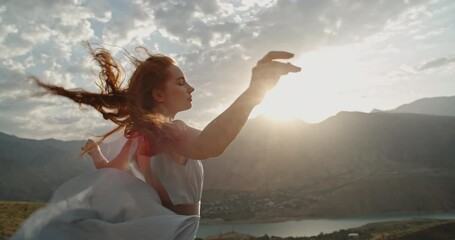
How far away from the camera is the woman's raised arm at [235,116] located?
1832 millimetres

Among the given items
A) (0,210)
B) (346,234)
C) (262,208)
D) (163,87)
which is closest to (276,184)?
(262,208)

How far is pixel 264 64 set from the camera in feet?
6.46

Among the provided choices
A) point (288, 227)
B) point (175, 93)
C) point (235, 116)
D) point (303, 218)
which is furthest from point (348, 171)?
point (235, 116)

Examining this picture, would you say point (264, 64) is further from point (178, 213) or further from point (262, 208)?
point (262, 208)

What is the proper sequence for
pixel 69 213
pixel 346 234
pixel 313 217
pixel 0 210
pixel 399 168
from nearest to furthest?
1. pixel 69 213
2. pixel 0 210
3. pixel 346 234
4. pixel 313 217
5. pixel 399 168

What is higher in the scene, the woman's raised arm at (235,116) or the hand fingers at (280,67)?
the hand fingers at (280,67)

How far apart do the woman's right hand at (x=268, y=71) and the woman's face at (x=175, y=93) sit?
0.79 m

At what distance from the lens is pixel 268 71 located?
195 centimetres

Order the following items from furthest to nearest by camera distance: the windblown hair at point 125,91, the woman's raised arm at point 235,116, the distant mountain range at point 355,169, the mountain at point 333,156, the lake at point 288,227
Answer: the mountain at point 333,156 → the distant mountain range at point 355,169 → the lake at point 288,227 → the windblown hair at point 125,91 → the woman's raised arm at point 235,116

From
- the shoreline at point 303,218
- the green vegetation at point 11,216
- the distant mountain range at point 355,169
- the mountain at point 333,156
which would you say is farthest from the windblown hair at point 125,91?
the mountain at point 333,156

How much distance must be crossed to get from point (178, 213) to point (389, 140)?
20581 centimetres

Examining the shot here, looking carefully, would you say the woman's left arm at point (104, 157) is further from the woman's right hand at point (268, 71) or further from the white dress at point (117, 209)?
the woman's right hand at point (268, 71)

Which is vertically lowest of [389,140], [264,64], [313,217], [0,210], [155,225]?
[313,217]

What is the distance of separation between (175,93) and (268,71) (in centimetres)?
84
